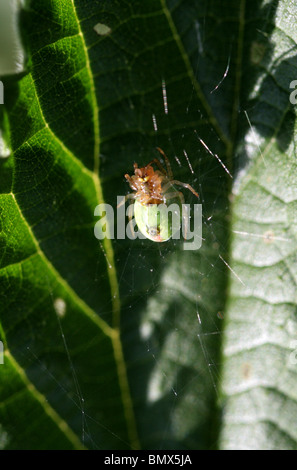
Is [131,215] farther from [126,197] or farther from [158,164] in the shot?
[158,164]

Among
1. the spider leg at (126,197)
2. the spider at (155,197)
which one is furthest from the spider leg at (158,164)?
the spider leg at (126,197)

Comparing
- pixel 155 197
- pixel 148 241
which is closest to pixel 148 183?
pixel 155 197

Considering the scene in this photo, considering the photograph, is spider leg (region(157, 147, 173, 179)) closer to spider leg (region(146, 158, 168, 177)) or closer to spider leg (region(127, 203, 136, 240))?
spider leg (region(146, 158, 168, 177))

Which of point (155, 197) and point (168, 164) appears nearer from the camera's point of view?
point (168, 164)

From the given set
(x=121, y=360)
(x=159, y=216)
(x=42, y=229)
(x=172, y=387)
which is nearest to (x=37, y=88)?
(x=42, y=229)

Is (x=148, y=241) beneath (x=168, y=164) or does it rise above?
beneath

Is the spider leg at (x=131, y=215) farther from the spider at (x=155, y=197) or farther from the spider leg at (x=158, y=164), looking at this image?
the spider leg at (x=158, y=164)

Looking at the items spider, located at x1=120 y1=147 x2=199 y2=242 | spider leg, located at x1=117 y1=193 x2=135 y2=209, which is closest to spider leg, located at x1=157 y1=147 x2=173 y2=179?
spider, located at x1=120 y1=147 x2=199 y2=242

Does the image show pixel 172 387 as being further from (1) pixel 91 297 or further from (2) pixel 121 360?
(1) pixel 91 297
